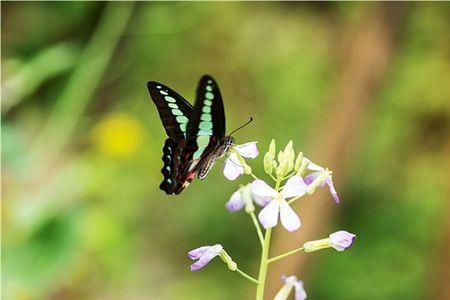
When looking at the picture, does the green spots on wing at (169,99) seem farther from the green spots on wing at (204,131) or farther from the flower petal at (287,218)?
the flower petal at (287,218)

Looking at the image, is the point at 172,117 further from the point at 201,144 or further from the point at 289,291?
the point at 289,291

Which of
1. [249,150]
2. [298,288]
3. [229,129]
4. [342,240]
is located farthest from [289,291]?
[229,129]


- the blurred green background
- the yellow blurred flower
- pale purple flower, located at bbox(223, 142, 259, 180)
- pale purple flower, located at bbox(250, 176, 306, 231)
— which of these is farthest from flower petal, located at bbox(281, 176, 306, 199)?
the yellow blurred flower

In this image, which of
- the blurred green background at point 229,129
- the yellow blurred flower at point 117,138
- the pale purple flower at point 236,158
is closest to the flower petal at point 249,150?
the pale purple flower at point 236,158

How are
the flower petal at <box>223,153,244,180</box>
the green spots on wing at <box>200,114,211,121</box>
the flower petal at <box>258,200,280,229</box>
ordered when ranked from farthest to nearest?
the green spots on wing at <box>200,114,211,121</box> < the flower petal at <box>223,153,244,180</box> < the flower petal at <box>258,200,280,229</box>

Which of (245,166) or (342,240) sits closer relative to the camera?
(342,240)

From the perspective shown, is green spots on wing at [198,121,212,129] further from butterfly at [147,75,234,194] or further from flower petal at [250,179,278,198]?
flower petal at [250,179,278,198]
